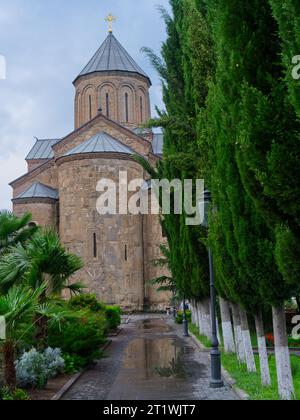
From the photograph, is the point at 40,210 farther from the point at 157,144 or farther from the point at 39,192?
the point at 157,144

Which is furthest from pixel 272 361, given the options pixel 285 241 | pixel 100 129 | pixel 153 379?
pixel 100 129

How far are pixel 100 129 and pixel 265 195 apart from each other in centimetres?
2840

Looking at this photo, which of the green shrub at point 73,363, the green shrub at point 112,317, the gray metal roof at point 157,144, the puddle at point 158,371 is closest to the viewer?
the puddle at point 158,371

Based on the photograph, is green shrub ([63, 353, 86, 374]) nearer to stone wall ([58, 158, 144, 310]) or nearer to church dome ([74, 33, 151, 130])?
stone wall ([58, 158, 144, 310])

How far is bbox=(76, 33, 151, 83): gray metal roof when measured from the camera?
36.2 m

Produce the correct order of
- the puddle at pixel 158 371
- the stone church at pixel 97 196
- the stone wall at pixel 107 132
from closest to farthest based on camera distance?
the puddle at pixel 158 371, the stone church at pixel 97 196, the stone wall at pixel 107 132

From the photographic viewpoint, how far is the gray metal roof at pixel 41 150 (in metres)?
39.8

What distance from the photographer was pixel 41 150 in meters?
40.6

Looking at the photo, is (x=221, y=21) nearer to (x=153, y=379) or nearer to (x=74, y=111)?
(x=153, y=379)

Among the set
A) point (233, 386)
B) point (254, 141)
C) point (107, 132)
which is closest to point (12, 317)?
point (233, 386)

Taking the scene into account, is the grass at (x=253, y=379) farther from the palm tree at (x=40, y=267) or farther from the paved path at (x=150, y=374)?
the palm tree at (x=40, y=267)

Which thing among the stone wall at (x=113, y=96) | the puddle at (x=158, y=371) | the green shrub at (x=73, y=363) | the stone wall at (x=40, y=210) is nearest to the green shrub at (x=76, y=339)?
the green shrub at (x=73, y=363)

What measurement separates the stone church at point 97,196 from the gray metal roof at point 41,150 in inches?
197

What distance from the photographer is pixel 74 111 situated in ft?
123
